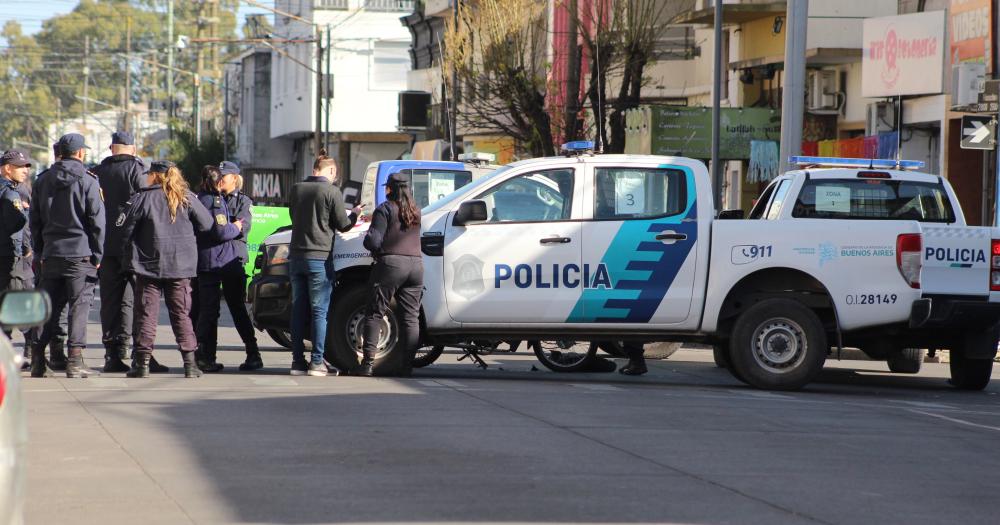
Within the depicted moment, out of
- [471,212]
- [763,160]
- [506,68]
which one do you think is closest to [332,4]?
[506,68]

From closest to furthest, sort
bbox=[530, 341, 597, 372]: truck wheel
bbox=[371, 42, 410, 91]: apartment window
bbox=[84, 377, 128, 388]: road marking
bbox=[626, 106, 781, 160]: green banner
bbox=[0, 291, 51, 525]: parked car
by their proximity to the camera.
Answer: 1. bbox=[0, 291, 51, 525]: parked car
2. bbox=[84, 377, 128, 388]: road marking
3. bbox=[530, 341, 597, 372]: truck wheel
4. bbox=[626, 106, 781, 160]: green banner
5. bbox=[371, 42, 410, 91]: apartment window

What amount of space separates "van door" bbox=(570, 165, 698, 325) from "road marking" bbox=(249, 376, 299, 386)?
2345 mm

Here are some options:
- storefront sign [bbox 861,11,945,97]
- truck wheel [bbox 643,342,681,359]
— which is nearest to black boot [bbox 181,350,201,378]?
truck wheel [bbox 643,342,681,359]

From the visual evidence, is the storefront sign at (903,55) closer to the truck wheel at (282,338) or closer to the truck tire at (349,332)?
the truck wheel at (282,338)

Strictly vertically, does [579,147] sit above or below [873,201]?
above

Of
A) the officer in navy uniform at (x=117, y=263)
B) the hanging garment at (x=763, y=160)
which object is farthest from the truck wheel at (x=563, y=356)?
the hanging garment at (x=763, y=160)

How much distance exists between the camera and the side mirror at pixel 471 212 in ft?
42.8

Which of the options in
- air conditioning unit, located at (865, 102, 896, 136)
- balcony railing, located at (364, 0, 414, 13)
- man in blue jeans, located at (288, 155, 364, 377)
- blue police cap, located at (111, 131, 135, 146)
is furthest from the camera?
balcony railing, located at (364, 0, 414, 13)

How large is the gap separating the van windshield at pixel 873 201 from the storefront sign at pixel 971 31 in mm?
7320

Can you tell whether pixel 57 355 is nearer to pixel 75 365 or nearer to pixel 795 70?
pixel 75 365

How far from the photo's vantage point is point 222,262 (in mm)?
13883

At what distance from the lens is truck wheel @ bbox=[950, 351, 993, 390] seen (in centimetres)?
1434

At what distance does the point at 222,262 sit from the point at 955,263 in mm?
6074

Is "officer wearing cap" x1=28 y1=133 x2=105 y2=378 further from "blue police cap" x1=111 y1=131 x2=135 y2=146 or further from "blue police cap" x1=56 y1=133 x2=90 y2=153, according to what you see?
"blue police cap" x1=111 y1=131 x2=135 y2=146
